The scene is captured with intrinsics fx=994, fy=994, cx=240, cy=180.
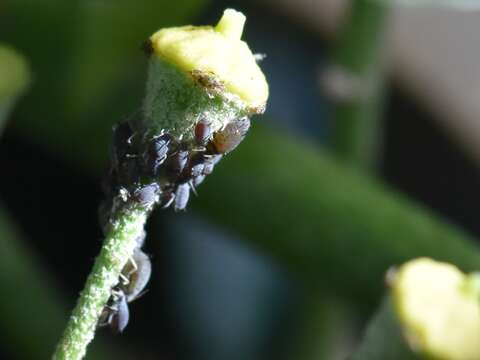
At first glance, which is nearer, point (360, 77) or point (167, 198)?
point (167, 198)

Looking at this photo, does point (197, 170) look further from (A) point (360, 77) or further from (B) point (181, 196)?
(A) point (360, 77)

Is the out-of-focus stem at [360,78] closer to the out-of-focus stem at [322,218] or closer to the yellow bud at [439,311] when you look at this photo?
the out-of-focus stem at [322,218]

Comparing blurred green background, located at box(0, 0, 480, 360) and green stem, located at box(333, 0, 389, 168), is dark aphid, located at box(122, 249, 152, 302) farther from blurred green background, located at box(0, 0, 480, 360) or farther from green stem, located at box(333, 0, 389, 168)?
green stem, located at box(333, 0, 389, 168)

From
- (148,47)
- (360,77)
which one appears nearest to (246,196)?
(360,77)

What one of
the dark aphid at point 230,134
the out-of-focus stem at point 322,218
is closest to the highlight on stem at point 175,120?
the dark aphid at point 230,134

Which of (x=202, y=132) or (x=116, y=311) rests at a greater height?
(x=202, y=132)

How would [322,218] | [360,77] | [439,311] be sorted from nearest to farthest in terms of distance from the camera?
[439,311], [322,218], [360,77]

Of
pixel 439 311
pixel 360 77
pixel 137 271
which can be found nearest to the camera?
pixel 439 311
